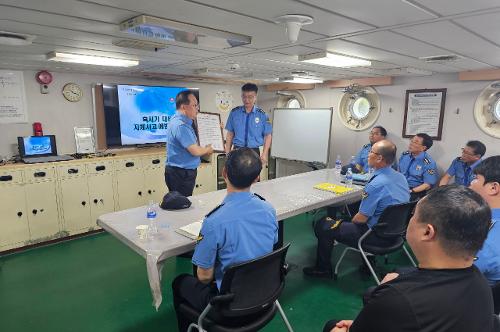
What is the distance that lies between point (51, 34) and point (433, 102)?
4342mm

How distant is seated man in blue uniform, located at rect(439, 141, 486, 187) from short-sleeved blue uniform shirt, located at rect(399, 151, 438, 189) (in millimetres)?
146

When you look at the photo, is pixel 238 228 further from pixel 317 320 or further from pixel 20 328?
pixel 20 328

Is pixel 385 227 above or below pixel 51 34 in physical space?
below

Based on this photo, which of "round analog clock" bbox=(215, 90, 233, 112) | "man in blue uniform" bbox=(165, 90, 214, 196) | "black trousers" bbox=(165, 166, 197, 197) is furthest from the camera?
"round analog clock" bbox=(215, 90, 233, 112)

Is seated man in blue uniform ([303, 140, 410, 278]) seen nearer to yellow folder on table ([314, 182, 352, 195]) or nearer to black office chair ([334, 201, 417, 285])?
black office chair ([334, 201, 417, 285])

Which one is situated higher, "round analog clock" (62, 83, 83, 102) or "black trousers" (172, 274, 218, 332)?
"round analog clock" (62, 83, 83, 102)

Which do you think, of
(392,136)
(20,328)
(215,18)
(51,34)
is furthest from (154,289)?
(392,136)

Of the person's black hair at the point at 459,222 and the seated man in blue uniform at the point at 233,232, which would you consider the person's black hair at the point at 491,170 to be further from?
the seated man in blue uniform at the point at 233,232

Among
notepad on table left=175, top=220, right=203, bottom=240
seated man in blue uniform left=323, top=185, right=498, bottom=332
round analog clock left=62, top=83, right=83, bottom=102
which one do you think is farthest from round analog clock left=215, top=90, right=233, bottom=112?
seated man in blue uniform left=323, top=185, right=498, bottom=332

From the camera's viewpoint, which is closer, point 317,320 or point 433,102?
point 317,320

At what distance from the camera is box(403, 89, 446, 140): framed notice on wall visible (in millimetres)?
4312

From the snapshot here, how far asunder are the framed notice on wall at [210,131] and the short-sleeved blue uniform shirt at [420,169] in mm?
2426

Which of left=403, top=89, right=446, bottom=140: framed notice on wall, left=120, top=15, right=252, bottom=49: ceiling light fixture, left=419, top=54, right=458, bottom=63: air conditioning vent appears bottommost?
left=403, top=89, right=446, bottom=140: framed notice on wall

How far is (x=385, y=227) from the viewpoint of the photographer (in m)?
2.54
